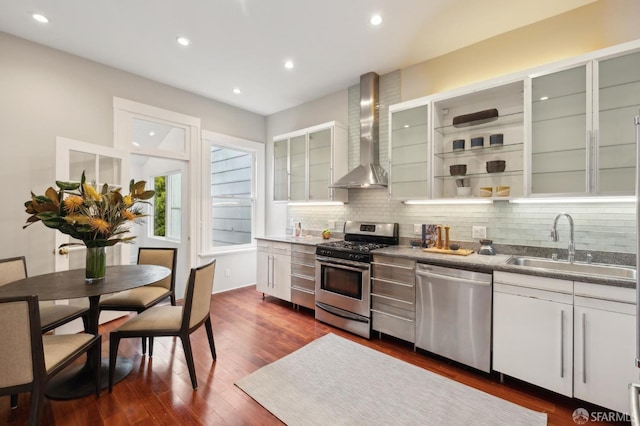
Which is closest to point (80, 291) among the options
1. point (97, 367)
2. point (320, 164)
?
point (97, 367)

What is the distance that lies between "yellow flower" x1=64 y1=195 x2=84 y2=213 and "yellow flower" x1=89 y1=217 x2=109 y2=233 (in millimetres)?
133

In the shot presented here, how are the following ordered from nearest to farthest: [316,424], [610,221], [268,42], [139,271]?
1. [316,424]
2. [610,221]
3. [139,271]
4. [268,42]

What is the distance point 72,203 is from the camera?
2.05 metres

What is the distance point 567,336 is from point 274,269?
3229mm

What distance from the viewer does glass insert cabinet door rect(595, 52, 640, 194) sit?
6.74 feet

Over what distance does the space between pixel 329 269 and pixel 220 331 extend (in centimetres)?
142

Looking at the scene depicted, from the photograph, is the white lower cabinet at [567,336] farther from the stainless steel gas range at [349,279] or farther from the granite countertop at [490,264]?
the stainless steel gas range at [349,279]

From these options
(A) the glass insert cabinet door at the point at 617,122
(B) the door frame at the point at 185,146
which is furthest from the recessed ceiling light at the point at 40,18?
(A) the glass insert cabinet door at the point at 617,122

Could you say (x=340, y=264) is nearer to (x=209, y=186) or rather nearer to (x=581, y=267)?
(x=581, y=267)

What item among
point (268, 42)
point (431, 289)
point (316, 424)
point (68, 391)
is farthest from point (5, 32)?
point (431, 289)

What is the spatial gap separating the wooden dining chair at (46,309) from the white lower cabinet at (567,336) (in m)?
3.38

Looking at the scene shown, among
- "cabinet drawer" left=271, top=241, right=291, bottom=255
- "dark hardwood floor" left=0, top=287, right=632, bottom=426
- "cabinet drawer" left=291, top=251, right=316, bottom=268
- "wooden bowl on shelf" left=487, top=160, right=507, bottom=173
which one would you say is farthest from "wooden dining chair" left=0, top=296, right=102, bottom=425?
"wooden bowl on shelf" left=487, top=160, right=507, bottom=173

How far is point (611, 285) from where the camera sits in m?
1.82

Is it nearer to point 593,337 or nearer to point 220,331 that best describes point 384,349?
point 593,337
